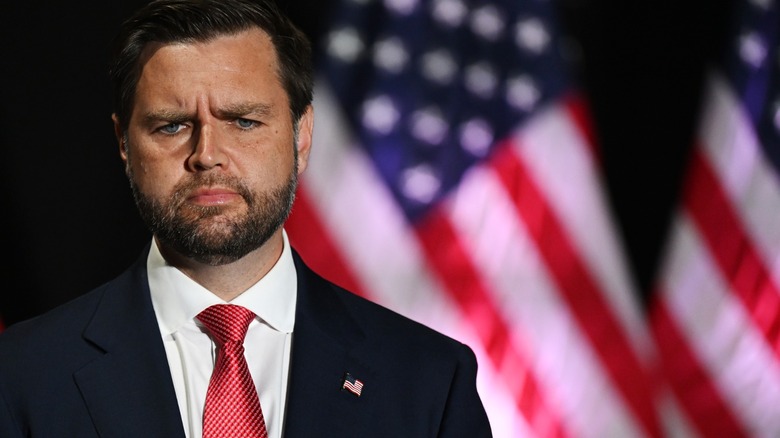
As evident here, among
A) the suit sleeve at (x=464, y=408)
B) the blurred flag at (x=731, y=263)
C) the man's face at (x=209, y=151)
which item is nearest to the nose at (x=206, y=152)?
the man's face at (x=209, y=151)

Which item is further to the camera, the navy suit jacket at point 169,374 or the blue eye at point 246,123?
the blue eye at point 246,123

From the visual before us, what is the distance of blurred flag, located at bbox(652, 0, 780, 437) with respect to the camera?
2689mm

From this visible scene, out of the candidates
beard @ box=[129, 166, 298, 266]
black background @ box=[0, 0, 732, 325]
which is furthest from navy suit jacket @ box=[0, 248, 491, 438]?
black background @ box=[0, 0, 732, 325]

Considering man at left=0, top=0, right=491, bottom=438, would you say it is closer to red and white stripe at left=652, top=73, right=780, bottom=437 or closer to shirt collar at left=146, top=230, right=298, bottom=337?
shirt collar at left=146, top=230, right=298, bottom=337

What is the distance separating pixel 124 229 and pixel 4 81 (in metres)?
0.45

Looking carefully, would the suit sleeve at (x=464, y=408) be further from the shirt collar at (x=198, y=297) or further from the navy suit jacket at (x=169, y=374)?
the shirt collar at (x=198, y=297)

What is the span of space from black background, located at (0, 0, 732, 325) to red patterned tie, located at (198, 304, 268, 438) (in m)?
1.13

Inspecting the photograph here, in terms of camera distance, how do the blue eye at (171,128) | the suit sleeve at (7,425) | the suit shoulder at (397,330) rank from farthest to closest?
the suit shoulder at (397,330) < the blue eye at (171,128) < the suit sleeve at (7,425)

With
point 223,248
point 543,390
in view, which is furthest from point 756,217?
point 223,248

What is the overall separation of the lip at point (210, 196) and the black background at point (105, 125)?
45.2 inches

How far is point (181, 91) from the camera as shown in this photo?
1594 millimetres

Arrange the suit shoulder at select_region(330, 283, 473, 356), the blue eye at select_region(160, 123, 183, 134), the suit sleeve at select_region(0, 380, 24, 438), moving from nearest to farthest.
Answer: the suit sleeve at select_region(0, 380, 24, 438) → the blue eye at select_region(160, 123, 183, 134) → the suit shoulder at select_region(330, 283, 473, 356)

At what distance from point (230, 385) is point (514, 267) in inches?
49.2

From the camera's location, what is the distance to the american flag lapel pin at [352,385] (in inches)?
64.1
